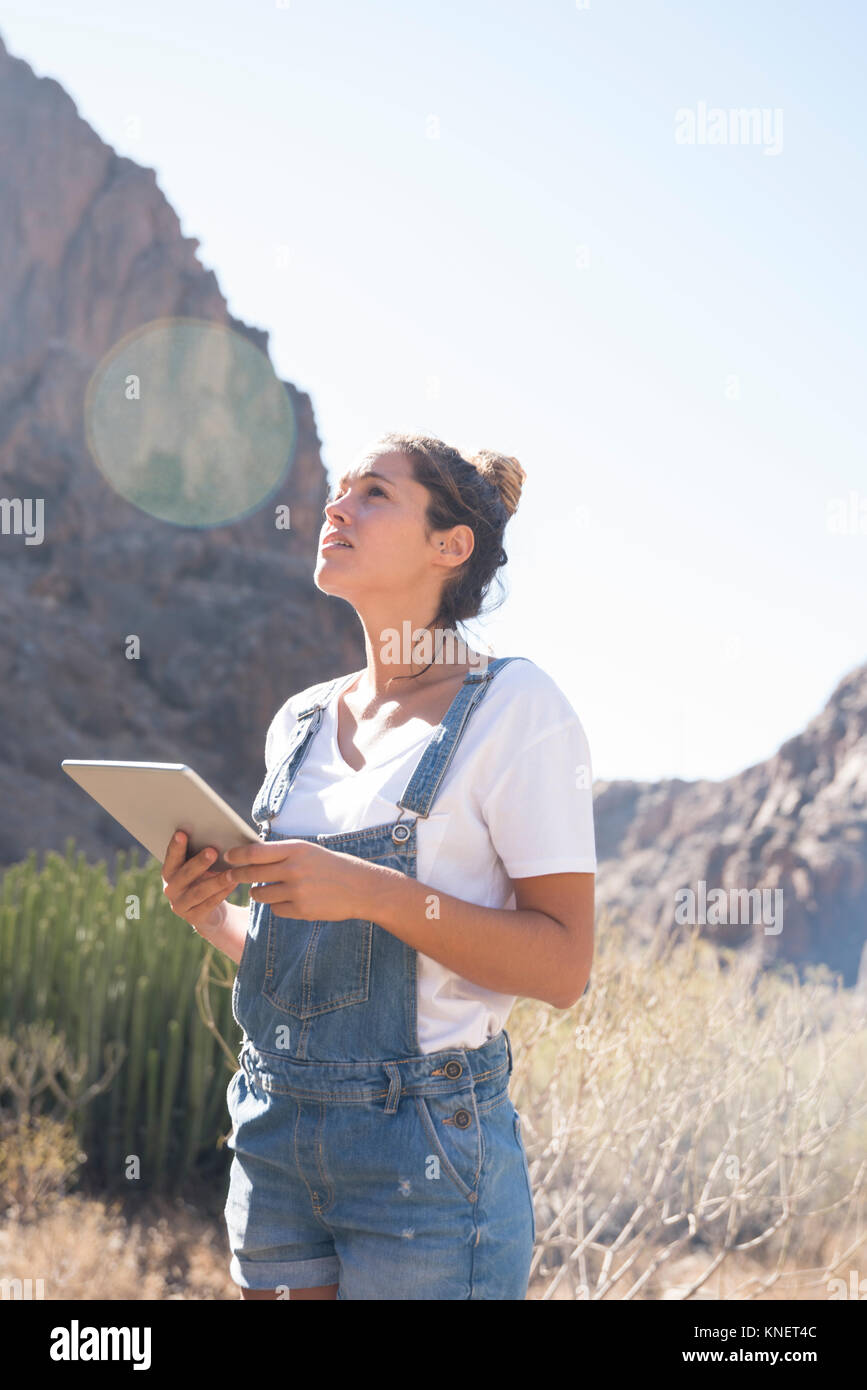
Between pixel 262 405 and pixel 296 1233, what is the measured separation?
32.3m

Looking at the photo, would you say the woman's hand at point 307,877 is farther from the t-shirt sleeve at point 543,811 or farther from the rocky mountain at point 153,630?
the rocky mountain at point 153,630

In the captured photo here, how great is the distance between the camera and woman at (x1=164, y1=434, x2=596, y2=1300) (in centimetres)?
134

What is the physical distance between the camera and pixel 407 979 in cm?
142

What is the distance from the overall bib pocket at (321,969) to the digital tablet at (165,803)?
0.53ft

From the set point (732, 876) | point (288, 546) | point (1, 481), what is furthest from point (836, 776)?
point (1, 481)

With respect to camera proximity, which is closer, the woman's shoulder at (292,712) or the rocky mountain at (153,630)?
the woman's shoulder at (292,712)

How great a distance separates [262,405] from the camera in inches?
1264

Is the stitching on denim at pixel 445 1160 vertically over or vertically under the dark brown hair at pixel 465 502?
under

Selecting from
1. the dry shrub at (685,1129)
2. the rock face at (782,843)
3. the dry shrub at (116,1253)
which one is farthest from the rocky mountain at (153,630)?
the dry shrub at (116,1253)

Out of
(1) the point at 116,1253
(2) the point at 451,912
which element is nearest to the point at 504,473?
(2) the point at 451,912

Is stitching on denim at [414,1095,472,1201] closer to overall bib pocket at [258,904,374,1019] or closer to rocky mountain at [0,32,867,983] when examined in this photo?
overall bib pocket at [258,904,374,1019]

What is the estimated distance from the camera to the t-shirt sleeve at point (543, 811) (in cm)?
141

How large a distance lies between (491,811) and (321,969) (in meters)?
0.30

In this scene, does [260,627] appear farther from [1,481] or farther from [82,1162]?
[82,1162]
